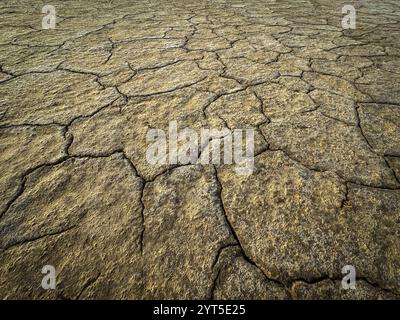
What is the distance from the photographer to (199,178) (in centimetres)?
90

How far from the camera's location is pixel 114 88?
4.58 ft

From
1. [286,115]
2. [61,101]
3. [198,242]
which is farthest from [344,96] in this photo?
[61,101]

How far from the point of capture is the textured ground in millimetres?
651

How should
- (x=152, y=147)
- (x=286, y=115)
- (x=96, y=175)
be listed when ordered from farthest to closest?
(x=286, y=115) → (x=152, y=147) → (x=96, y=175)

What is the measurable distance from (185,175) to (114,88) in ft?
2.64

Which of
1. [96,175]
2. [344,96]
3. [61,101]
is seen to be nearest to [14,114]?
[61,101]

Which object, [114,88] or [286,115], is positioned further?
[114,88]

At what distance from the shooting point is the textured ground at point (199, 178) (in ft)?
2.14

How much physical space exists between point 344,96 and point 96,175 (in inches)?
50.3

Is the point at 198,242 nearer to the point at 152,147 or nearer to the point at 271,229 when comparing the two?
the point at 271,229

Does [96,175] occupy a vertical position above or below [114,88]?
below
